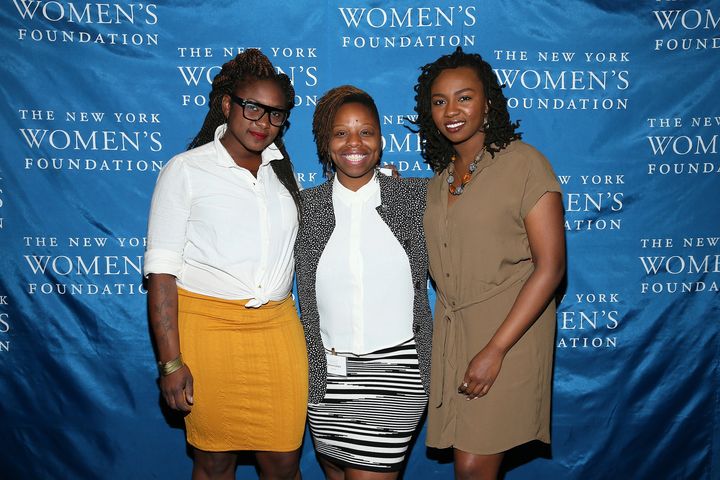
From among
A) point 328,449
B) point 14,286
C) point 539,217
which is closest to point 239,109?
point 539,217

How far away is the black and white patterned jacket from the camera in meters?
2.31

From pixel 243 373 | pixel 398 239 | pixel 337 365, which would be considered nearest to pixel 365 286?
pixel 398 239

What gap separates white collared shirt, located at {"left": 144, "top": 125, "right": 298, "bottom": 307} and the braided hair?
160mm

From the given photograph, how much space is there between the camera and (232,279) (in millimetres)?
2275

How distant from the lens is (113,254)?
10.2 feet

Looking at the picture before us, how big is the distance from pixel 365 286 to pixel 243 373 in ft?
1.86

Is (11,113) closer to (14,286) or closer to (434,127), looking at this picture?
(14,286)

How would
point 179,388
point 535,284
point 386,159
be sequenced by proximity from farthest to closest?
point 386,159, point 179,388, point 535,284

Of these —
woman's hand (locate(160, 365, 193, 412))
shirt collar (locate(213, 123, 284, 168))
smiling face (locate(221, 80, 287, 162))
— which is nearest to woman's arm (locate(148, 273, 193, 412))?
woman's hand (locate(160, 365, 193, 412))

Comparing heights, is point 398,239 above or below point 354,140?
below

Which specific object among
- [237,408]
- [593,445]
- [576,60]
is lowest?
[593,445]

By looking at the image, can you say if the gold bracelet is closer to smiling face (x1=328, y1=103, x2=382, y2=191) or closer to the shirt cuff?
the shirt cuff

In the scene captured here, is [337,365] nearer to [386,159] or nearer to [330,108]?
[330,108]

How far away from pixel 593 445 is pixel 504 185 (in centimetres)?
183
